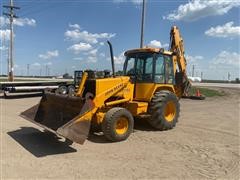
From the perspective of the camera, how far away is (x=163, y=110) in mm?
8727

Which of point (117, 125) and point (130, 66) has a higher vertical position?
point (130, 66)

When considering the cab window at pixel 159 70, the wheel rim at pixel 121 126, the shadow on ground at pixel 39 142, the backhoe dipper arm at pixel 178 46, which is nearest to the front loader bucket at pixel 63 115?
the shadow on ground at pixel 39 142

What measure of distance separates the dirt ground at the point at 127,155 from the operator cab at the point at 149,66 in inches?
61.2

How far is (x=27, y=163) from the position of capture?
5.58 meters

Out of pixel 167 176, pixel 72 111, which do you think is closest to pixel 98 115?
pixel 72 111

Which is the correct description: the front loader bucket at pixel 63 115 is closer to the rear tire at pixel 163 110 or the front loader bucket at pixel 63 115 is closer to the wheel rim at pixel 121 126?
the wheel rim at pixel 121 126

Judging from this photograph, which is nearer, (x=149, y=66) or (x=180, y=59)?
(x=149, y=66)

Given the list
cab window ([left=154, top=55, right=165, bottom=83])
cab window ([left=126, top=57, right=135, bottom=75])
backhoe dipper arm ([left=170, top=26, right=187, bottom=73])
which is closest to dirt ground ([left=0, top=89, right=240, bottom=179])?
cab window ([left=154, top=55, right=165, bottom=83])

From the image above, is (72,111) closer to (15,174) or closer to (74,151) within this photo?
(74,151)

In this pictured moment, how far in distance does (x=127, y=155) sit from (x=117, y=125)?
137 centimetres

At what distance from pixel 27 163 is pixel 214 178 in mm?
3363

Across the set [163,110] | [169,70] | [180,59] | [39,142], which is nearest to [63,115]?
[39,142]

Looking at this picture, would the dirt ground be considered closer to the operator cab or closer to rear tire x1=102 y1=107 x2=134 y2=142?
rear tire x1=102 y1=107 x2=134 y2=142

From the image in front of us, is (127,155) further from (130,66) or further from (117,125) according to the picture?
(130,66)
